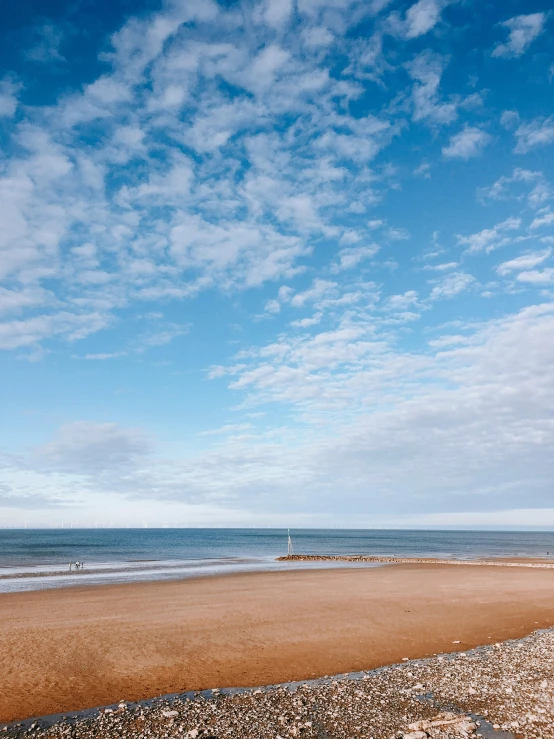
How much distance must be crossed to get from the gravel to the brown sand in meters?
1.31

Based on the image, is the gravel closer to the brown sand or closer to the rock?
the rock

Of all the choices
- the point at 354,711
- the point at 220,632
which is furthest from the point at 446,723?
the point at 220,632

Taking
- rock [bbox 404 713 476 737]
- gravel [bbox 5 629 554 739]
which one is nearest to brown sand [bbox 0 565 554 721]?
gravel [bbox 5 629 554 739]

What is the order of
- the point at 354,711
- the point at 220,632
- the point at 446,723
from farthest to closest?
the point at 220,632
the point at 354,711
the point at 446,723

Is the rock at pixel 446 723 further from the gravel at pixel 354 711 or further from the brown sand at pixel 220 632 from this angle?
the brown sand at pixel 220 632

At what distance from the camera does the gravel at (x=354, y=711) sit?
11500 mm

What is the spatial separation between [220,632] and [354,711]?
441 inches

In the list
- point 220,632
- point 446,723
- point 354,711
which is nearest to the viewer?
point 446,723

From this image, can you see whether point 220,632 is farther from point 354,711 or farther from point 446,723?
point 446,723

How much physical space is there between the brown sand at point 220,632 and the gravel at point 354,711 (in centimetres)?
131

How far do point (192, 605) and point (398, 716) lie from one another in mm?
19650

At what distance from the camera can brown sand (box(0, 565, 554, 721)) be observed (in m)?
15.9

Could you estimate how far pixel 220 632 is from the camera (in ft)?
73.5

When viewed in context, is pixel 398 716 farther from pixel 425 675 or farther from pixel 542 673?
pixel 542 673
